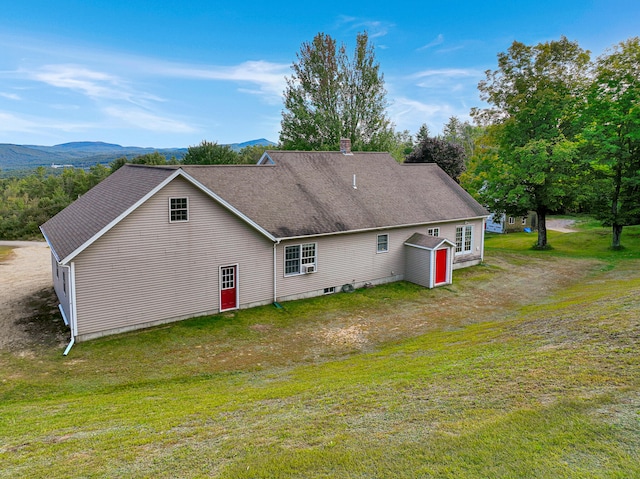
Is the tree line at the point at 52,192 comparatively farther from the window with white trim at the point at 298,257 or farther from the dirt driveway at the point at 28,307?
the window with white trim at the point at 298,257

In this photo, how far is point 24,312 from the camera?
18047 mm

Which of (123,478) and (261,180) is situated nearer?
(123,478)

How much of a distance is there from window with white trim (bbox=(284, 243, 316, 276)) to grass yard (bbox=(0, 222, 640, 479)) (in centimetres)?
256

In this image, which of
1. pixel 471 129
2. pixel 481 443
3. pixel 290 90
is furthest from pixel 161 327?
pixel 471 129

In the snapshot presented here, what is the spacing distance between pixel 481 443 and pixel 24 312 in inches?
728

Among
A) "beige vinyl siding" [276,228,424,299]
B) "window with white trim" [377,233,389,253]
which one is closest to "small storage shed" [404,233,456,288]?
"beige vinyl siding" [276,228,424,299]

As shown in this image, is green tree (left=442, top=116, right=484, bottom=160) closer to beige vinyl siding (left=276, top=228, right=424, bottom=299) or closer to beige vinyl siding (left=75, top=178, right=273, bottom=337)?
beige vinyl siding (left=276, top=228, right=424, bottom=299)

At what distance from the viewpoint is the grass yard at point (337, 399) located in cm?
637

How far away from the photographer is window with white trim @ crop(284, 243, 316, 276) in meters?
20.1

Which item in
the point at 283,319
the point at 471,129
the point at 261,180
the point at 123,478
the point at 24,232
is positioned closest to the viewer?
the point at 123,478

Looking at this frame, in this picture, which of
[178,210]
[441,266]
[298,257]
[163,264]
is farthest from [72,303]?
[441,266]

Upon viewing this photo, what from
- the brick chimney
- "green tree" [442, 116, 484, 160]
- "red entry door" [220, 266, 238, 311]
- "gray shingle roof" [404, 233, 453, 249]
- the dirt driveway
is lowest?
the dirt driveway

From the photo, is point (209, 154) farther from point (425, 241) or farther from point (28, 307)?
point (28, 307)

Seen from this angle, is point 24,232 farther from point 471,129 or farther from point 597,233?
point 471,129
